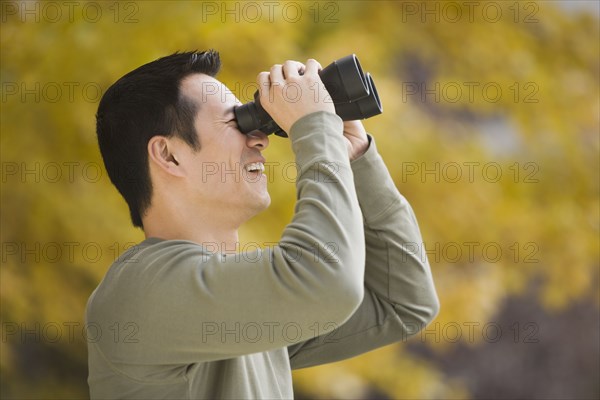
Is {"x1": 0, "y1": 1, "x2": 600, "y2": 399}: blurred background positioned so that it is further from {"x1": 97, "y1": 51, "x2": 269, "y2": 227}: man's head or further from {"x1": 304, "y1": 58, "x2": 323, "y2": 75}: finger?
{"x1": 304, "y1": 58, "x2": 323, "y2": 75}: finger

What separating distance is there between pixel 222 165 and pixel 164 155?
0.31ft

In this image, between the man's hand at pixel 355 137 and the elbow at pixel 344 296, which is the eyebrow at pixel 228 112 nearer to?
the man's hand at pixel 355 137

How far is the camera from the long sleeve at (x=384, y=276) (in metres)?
1.35

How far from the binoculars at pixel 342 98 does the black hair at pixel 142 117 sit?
86 millimetres

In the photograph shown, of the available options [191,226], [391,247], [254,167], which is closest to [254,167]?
[254,167]

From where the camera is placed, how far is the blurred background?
104 inches

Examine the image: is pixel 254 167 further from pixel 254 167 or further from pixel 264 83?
pixel 264 83

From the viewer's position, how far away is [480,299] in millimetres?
3475

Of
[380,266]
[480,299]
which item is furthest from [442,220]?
[380,266]

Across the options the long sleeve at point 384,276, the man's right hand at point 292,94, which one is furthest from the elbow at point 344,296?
the long sleeve at point 384,276

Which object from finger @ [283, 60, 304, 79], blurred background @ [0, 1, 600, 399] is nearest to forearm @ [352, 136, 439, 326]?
finger @ [283, 60, 304, 79]

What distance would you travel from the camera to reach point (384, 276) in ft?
4.54

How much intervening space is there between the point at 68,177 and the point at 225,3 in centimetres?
81

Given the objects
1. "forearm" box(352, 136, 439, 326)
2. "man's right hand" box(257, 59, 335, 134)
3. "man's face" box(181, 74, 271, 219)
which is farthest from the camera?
"forearm" box(352, 136, 439, 326)
